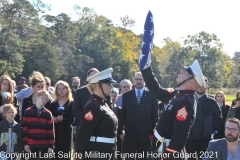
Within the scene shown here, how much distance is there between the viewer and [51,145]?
25.7ft

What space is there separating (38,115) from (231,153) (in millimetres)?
3450

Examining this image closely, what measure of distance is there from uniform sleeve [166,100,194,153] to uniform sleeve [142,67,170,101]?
27.5 inches

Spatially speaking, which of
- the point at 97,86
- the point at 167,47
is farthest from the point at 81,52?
the point at 97,86

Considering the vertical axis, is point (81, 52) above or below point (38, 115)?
above

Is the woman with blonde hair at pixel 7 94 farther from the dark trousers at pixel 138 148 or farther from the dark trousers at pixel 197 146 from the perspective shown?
the dark trousers at pixel 197 146

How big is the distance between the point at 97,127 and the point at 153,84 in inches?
36.8

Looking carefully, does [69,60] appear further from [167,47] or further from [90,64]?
[167,47]

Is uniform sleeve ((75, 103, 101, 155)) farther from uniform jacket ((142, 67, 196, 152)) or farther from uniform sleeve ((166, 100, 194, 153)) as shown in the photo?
uniform sleeve ((166, 100, 194, 153))

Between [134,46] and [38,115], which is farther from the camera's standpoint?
[134,46]

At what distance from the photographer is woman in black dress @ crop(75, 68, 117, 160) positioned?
5.20 metres

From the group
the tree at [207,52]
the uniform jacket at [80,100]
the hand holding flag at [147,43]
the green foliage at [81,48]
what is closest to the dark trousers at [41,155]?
the uniform jacket at [80,100]

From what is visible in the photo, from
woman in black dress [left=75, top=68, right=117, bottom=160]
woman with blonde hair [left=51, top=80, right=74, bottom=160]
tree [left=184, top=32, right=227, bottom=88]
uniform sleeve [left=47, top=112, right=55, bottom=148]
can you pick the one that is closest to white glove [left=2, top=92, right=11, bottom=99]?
woman with blonde hair [left=51, top=80, right=74, bottom=160]

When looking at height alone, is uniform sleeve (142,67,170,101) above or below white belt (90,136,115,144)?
above

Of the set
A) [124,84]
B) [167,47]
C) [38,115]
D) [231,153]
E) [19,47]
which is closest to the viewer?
[231,153]
